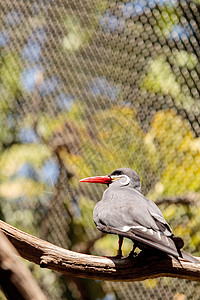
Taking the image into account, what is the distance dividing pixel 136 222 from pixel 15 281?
562mm

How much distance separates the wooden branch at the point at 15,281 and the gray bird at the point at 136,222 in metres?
0.50

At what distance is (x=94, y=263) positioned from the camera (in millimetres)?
1014

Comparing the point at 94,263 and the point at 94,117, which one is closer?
the point at 94,263

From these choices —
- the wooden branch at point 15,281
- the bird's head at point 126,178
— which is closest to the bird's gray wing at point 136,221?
the bird's head at point 126,178

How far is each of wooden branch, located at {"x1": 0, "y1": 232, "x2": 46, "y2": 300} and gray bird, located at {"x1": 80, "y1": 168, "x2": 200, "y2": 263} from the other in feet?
1.64

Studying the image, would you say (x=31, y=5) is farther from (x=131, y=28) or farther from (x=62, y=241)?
(x=62, y=241)

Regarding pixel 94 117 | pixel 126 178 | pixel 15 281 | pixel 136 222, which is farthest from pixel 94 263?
pixel 94 117

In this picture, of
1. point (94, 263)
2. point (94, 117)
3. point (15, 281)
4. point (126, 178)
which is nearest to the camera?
point (15, 281)

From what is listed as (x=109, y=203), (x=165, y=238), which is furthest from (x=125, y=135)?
(x=165, y=238)

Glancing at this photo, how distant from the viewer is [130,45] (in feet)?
5.66

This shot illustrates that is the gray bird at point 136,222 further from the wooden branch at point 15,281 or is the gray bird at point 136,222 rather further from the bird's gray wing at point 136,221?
the wooden branch at point 15,281

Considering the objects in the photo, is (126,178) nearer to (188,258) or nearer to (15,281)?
(188,258)

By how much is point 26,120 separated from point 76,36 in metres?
0.41

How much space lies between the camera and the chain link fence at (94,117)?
5.51ft
